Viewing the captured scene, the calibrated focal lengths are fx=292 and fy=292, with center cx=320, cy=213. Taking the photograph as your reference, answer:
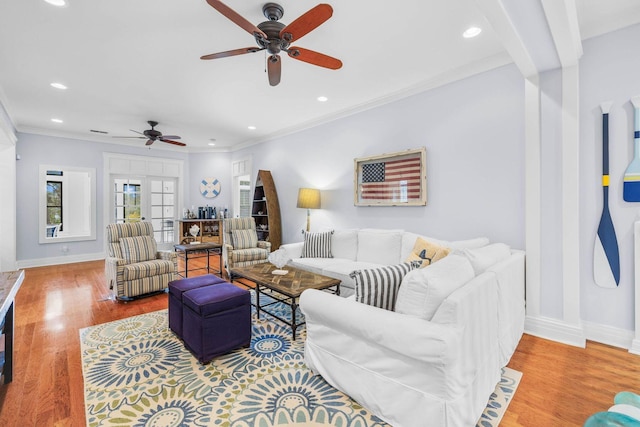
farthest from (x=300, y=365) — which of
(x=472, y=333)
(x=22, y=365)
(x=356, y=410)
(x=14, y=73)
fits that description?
(x=14, y=73)

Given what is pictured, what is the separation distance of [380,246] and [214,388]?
7.91ft

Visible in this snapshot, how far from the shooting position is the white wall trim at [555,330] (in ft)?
8.24

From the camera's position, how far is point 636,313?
2.34m

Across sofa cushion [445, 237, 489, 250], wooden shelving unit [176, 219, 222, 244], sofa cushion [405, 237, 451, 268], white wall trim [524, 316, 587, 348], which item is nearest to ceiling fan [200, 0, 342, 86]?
sofa cushion [405, 237, 451, 268]

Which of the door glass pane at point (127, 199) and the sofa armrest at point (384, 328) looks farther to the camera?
the door glass pane at point (127, 199)

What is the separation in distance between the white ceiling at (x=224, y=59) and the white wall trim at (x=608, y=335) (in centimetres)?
233

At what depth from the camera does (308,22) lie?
1.93 m

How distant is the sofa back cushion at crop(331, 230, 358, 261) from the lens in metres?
4.05

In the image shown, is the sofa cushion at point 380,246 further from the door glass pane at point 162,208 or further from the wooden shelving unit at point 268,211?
the door glass pane at point 162,208

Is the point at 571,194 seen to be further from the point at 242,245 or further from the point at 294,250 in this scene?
the point at 242,245

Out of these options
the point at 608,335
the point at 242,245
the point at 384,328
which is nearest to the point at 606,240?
the point at 608,335

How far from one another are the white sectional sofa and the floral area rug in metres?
0.10

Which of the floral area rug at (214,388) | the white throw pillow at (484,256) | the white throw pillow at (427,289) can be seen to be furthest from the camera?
the white throw pillow at (484,256)

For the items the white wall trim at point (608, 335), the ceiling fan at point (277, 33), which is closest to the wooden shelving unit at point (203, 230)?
the ceiling fan at point (277, 33)
